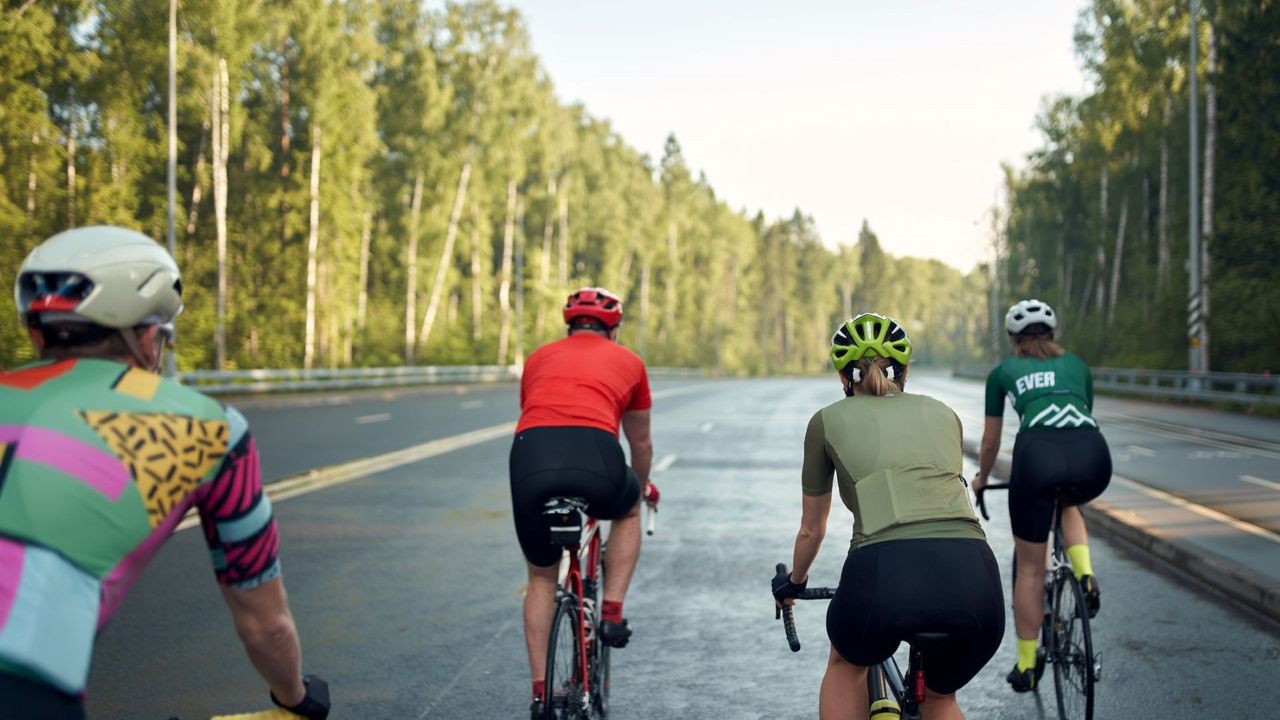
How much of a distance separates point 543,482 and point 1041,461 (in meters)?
2.44

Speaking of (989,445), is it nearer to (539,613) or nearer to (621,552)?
(621,552)

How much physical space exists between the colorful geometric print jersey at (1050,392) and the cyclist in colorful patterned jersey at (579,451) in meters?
1.83

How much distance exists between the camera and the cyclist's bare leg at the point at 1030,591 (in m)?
5.55

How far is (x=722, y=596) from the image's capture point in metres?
7.90

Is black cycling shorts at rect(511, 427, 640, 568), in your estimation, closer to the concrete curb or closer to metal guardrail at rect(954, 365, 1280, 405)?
the concrete curb

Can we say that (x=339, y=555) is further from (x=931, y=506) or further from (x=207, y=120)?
(x=207, y=120)

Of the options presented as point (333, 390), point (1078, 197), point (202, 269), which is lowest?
point (333, 390)

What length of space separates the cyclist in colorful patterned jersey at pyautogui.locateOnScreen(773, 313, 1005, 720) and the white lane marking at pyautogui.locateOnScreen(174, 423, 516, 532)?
325 inches

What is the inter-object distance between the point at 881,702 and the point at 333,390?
1439 inches

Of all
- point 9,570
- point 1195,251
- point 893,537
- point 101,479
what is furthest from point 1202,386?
point 9,570

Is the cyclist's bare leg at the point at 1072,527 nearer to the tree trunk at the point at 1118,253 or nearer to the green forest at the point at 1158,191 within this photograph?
the green forest at the point at 1158,191

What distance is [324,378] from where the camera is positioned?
128 ft

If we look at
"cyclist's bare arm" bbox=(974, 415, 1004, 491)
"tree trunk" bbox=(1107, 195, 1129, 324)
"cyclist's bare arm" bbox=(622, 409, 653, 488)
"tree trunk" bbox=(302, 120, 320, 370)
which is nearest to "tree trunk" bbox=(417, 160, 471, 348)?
"tree trunk" bbox=(302, 120, 320, 370)

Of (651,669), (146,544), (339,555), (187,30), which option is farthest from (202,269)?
(146,544)
